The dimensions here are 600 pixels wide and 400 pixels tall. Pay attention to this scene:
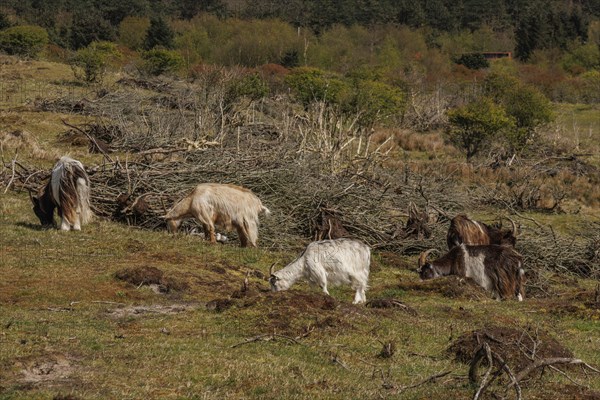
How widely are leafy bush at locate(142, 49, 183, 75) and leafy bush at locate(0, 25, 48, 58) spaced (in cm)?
729

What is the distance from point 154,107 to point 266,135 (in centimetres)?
679

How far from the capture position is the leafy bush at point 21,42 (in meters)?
58.7

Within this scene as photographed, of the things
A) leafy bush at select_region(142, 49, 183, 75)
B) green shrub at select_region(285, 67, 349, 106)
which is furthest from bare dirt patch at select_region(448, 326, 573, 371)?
leafy bush at select_region(142, 49, 183, 75)

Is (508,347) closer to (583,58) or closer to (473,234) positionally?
(473,234)

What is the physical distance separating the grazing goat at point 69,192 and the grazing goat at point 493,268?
7184 millimetres

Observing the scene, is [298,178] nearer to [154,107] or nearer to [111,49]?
[154,107]

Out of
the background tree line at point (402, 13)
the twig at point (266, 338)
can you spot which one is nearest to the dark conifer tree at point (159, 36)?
the background tree line at point (402, 13)

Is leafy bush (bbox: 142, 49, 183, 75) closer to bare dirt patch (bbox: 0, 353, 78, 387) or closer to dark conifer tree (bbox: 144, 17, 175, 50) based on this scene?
dark conifer tree (bbox: 144, 17, 175, 50)

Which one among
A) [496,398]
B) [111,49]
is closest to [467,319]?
[496,398]

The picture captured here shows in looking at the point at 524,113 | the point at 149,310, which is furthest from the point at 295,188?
the point at 524,113

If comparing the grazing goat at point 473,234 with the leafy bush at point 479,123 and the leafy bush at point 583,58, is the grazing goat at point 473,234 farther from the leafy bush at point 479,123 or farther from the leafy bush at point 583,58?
the leafy bush at point 583,58

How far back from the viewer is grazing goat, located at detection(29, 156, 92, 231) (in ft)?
57.4

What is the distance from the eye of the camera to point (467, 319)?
13.7 m

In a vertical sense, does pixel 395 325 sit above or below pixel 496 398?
below
